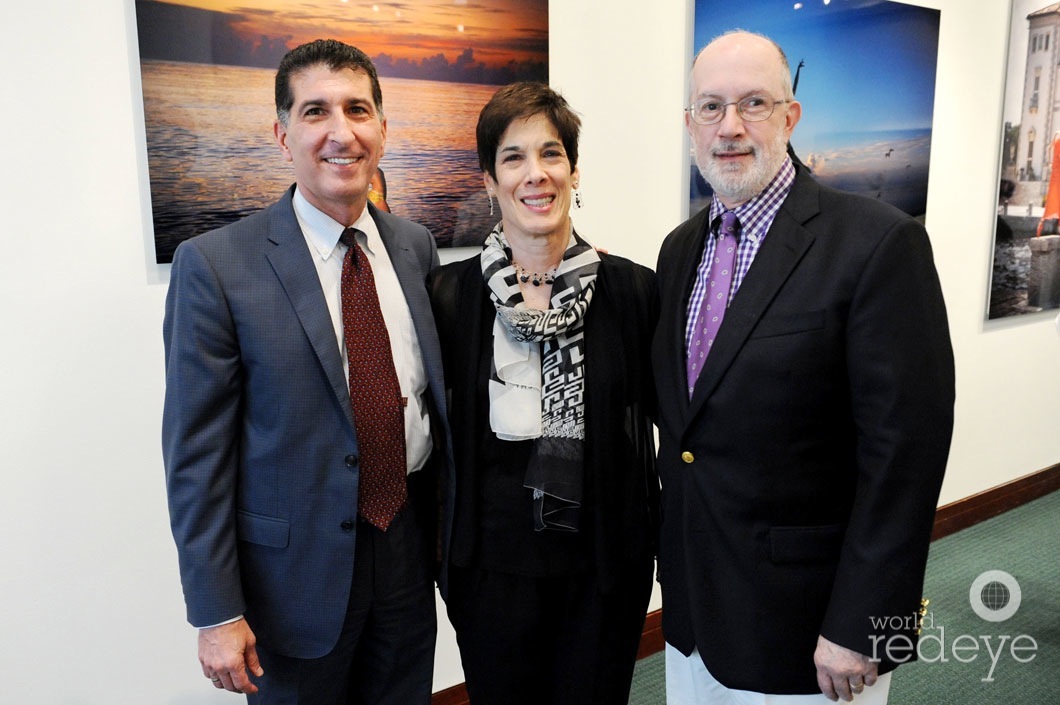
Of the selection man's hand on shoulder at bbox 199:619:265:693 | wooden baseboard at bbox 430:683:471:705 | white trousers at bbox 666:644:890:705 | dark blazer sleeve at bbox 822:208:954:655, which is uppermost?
dark blazer sleeve at bbox 822:208:954:655

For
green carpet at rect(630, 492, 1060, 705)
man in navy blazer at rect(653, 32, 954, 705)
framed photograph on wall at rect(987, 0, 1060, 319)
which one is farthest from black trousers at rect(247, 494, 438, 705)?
framed photograph on wall at rect(987, 0, 1060, 319)

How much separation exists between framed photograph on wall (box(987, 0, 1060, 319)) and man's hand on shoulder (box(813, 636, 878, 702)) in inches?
127

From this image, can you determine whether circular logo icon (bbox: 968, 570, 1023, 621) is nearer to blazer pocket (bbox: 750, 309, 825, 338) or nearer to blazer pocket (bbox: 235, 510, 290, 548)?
blazer pocket (bbox: 750, 309, 825, 338)

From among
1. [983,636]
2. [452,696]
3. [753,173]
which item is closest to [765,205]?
[753,173]

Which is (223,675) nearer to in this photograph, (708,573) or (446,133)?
(708,573)

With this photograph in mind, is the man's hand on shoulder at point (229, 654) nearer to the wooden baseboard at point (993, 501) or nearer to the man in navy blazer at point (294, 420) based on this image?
the man in navy blazer at point (294, 420)

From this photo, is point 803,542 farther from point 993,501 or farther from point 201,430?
point 993,501

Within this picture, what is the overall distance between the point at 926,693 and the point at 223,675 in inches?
91.7

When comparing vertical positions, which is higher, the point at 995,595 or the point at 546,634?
the point at 546,634

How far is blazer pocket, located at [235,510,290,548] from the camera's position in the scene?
1.60m

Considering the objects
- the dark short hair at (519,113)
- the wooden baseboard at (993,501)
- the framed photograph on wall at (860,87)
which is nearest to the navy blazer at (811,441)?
the dark short hair at (519,113)

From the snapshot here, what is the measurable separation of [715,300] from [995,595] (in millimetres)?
2727

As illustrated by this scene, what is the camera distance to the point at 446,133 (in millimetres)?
2357

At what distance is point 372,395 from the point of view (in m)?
1.62
